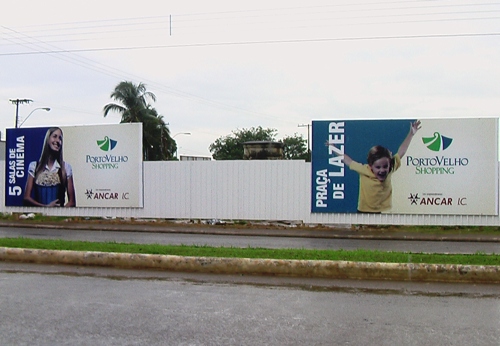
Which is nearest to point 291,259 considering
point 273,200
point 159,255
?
point 159,255

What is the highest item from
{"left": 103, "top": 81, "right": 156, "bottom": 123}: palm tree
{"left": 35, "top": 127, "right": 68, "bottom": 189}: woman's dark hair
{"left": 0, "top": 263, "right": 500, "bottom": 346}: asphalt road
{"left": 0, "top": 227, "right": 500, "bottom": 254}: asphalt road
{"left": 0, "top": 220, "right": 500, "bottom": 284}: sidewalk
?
{"left": 103, "top": 81, "right": 156, "bottom": 123}: palm tree

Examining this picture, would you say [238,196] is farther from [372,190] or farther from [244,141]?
[244,141]

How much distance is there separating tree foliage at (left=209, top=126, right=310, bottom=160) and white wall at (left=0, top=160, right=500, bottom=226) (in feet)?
153

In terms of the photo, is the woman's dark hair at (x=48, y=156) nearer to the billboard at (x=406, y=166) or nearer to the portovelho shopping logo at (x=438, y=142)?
the billboard at (x=406, y=166)

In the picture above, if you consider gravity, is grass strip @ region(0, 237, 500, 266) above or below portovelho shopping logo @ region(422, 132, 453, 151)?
below

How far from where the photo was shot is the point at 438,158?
20.0 m

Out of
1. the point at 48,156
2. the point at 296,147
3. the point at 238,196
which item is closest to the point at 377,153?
the point at 238,196

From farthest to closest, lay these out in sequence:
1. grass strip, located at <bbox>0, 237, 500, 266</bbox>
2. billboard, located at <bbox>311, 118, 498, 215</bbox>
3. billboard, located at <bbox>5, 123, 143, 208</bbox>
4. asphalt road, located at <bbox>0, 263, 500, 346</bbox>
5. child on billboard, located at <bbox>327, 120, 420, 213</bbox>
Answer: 1. billboard, located at <bbox>5, 123, 143, 208</bbox>
2. child on billboard, located at <bbox>327, 120, 420, 213</bbox>
3. billboard, located at <bbox>311, 118, 498, 215</bbox>
4. grass strip, located at <bbox>0, 237, 500, 266</bbox>
5. asphalt road, located at <bbox>0, 263, 500, 346</bbox>

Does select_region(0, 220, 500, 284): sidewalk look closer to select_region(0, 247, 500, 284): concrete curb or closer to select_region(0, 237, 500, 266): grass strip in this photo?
select_region(0, 247, 500, 284): concrete curb

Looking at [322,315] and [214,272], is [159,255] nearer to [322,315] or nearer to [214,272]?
[214,272]

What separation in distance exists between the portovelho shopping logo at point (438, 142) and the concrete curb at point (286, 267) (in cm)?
1177

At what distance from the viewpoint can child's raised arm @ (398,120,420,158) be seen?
20.1 metres

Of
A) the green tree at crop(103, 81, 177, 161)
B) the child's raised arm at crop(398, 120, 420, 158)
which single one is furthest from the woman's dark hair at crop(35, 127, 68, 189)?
the green tree at crop(103, 81, 177, 161)

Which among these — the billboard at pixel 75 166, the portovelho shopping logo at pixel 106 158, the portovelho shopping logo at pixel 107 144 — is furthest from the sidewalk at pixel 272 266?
the portovelho shopping logo at pixel 107 144
